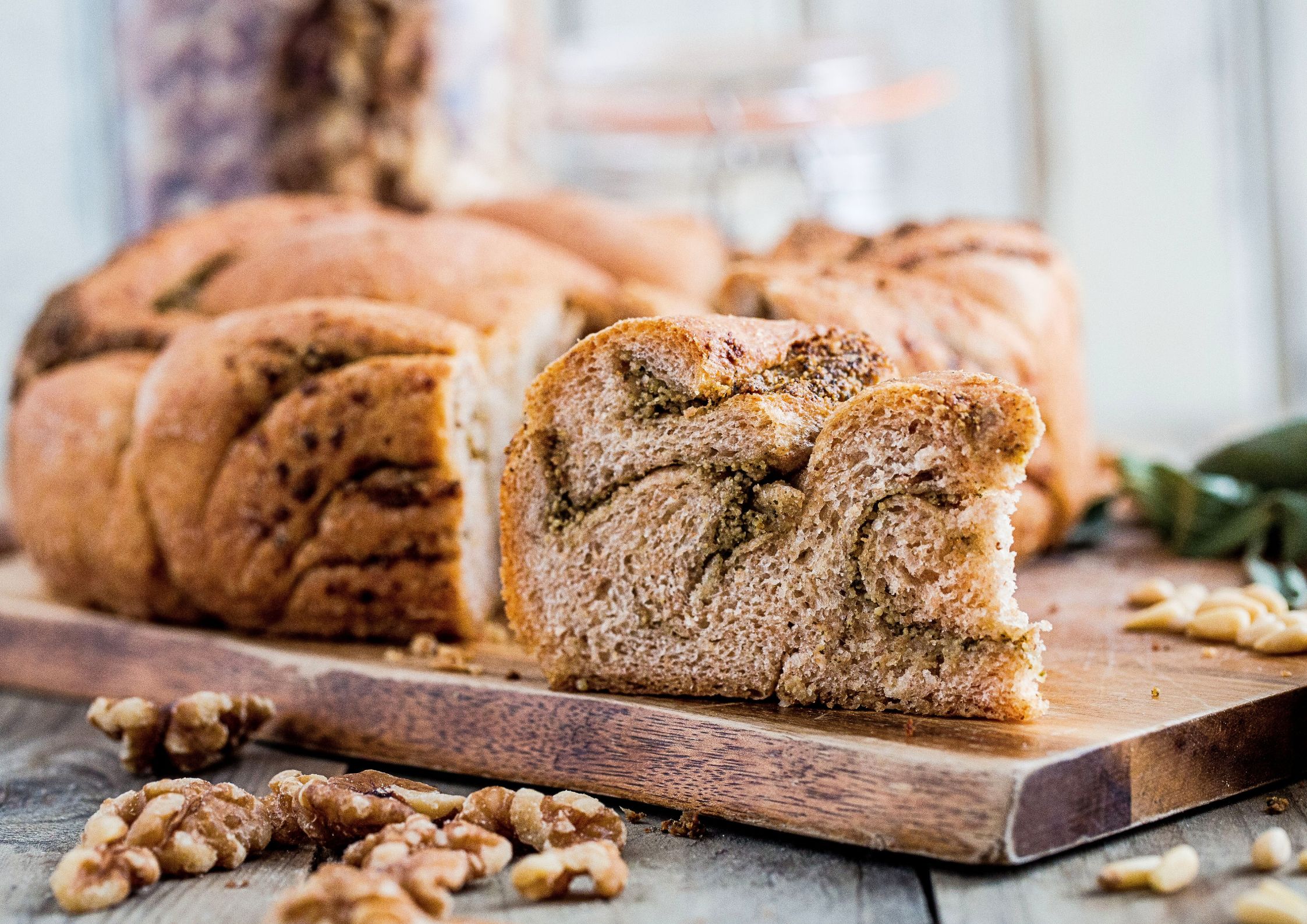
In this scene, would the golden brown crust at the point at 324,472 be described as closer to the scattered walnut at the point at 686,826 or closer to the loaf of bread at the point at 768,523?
the loaf of bread at the point at 768,523

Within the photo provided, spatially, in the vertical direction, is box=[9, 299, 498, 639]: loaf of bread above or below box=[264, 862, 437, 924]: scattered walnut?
above

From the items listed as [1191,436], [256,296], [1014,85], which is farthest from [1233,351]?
[256,296]

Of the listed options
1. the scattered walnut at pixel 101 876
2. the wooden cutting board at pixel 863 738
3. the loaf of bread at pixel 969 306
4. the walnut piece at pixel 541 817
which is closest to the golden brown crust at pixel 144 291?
the wooden cutting board at pixel 863 738

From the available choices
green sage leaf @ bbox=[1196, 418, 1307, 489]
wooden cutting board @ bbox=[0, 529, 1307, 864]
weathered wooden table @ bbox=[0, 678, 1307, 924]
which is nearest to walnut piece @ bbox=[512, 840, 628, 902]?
weathered wooden table @ bbox=[0, 678, 1307, 924]

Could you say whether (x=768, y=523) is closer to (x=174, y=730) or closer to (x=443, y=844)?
(x=443, y=844)

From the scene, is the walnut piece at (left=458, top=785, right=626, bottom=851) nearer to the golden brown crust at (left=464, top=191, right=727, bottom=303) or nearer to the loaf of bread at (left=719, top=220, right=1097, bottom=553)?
the loaf of bread at (left=719, top=220, right=1097, bottom=553)

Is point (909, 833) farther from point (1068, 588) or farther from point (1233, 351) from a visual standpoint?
point (1233, 351)

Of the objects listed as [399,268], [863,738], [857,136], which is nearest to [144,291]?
[399,268]
